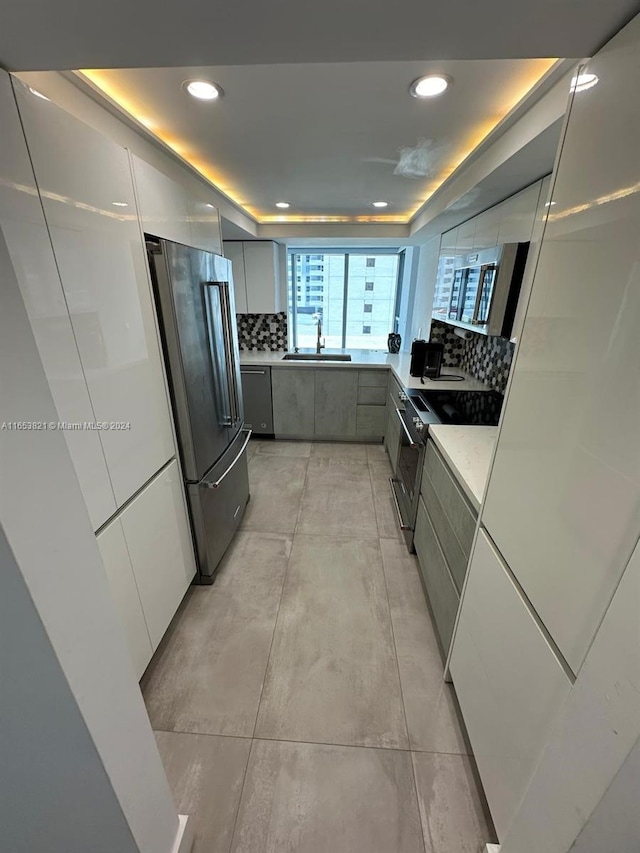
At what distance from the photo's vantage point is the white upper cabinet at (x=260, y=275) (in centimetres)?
368

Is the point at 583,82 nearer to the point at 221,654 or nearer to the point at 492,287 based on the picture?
the point at 492,287

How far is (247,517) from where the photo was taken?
2.65 m

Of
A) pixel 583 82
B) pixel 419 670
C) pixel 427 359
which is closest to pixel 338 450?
pixel 427 359

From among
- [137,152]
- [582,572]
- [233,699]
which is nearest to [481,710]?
[582,572]

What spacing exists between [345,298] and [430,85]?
4217 mm

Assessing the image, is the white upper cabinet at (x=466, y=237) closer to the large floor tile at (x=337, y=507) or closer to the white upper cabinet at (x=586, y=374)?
the white upper cabinet at (x=586, y=374)

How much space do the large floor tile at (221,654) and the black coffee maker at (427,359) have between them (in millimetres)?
1928

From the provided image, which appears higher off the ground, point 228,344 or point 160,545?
point 228,344

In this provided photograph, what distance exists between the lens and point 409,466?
235 centimetres

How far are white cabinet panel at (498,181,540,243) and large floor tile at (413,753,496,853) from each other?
7.23 feet

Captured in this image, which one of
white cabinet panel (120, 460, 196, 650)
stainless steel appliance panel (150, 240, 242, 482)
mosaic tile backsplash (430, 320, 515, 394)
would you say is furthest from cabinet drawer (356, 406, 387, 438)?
white cabinet panel (120, 460, 196, 650)

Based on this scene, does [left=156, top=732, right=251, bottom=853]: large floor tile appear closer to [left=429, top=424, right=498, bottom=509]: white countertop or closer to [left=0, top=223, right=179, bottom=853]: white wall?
[left=0, top=223, right=179, bottom=853]: white wall

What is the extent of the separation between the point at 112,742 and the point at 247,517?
1.94 metres

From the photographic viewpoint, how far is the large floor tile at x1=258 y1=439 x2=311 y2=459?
12.1ft
